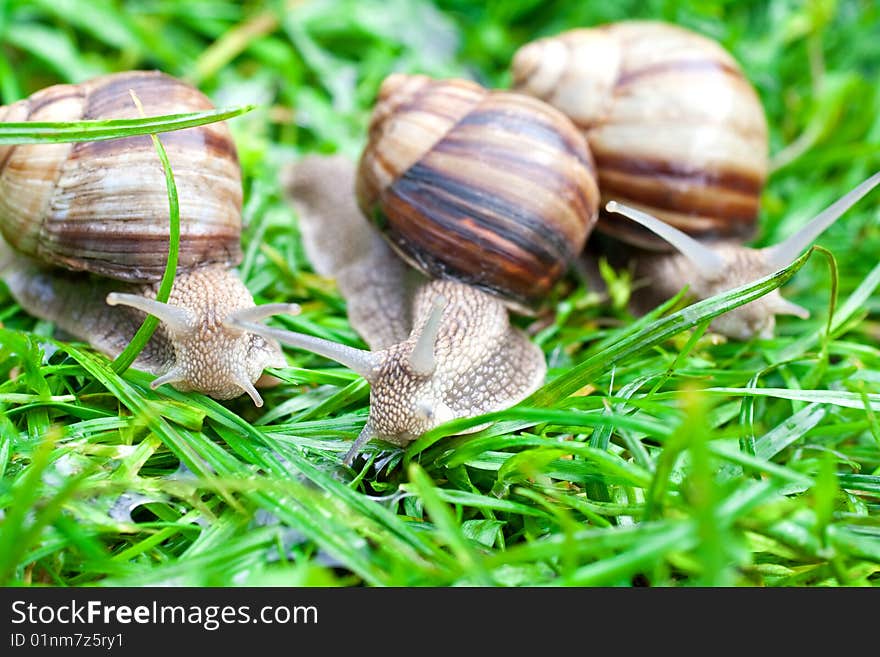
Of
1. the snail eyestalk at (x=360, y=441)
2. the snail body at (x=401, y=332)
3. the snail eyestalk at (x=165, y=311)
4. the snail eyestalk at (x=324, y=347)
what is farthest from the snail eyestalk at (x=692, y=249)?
the snail eyestalk at (x=165, y=311)

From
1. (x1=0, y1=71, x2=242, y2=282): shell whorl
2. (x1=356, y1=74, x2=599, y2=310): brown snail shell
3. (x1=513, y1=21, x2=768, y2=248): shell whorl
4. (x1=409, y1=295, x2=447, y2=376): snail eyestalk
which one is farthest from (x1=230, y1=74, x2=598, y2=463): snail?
(x1=0, y1=71, x2=242, y2=282): shell whorl

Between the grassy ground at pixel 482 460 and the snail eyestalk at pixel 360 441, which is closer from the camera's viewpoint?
the grassy ground at pixel 482 460

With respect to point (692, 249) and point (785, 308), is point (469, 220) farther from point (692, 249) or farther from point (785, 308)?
point (785, 308)

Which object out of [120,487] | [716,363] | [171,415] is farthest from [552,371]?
[120,487]

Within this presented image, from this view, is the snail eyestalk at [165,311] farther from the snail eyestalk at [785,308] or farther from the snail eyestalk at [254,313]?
the snail eyestalk at [785,308]

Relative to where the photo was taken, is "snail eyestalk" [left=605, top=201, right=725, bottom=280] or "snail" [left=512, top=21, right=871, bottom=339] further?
"snail" [left=512, top=21, right=871, bottom=339]

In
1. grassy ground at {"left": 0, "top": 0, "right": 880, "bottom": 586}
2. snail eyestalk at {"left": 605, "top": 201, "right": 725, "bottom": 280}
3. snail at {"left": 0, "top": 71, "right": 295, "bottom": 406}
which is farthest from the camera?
snail eyestalk at {"left": 605, "top": 201, "right": 725, "bottom": 280}

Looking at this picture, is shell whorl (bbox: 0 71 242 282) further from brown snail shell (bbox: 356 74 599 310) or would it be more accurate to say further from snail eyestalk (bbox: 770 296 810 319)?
snail eyestalk (bbox: 770 296 810 319)
